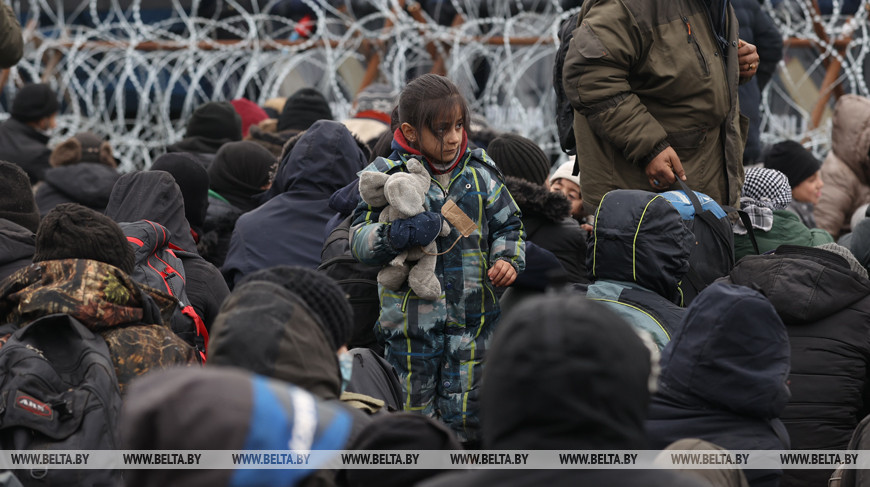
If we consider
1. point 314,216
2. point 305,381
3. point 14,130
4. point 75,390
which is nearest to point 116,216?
point 314,216

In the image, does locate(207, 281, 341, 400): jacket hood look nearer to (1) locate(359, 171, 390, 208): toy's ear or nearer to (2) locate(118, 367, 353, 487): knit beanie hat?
(2) locate(118, 367, 353, 487): knit beanie hat

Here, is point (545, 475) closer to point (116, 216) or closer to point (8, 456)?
point (8, 456)

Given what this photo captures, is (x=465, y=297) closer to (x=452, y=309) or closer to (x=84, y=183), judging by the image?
(x=452, y=309)

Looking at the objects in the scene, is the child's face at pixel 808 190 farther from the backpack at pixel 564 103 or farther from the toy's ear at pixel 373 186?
the toy's ear at pixel 373 186

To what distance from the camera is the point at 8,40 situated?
16.9ft

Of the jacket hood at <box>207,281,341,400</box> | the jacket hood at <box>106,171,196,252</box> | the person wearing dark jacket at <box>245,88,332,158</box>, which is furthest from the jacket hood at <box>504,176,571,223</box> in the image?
the person wearing dark jacket at <box>245,88,332,158</box>

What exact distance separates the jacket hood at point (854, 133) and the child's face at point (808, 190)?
2.14 feet

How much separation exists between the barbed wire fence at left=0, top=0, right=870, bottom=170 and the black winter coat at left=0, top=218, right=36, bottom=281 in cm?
341

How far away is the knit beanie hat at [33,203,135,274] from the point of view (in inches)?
119

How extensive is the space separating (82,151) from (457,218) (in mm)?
3749

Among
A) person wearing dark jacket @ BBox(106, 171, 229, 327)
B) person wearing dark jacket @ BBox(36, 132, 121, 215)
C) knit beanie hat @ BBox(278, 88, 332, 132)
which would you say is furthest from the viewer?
knit beanie hat @ BBox(278, 88, 332, 132)

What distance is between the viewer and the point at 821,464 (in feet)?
10.3

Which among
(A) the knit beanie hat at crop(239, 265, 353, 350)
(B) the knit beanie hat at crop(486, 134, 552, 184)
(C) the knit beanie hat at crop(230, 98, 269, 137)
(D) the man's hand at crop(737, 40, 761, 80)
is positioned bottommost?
(C) the knit beanie hat at crop(230, 98, 269, 137)

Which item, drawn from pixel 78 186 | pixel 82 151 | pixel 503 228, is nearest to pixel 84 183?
pixel 78 186
